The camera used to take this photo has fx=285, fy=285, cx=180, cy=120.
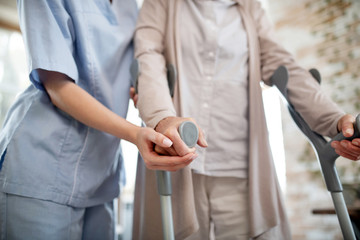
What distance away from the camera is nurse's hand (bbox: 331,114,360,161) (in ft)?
2.30

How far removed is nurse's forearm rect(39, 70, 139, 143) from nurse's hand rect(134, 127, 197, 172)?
64 millimetres

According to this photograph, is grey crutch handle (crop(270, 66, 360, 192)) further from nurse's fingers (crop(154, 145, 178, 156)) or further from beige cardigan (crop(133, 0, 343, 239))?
nurse's fingers (crop(154, 145, 178, 156))

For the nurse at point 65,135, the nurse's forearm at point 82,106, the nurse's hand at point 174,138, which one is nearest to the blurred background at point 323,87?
the nurse at point 65,135

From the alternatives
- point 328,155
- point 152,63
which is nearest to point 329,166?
point 328,155

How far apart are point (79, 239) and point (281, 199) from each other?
1.96ft

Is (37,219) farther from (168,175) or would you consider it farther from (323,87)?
(323,87)

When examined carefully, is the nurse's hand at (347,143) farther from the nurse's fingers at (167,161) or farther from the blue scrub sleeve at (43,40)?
the blue scrub sleeve at (43,40)

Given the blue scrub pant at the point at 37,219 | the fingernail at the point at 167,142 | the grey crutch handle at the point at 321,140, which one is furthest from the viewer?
the grey crutch handle at the point at 321,140

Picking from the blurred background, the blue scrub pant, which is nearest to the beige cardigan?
the blue scrub pant

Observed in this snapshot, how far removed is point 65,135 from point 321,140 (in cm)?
74

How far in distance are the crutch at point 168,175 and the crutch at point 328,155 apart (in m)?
0.35

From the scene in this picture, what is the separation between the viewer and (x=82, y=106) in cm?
72

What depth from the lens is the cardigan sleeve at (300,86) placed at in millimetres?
826

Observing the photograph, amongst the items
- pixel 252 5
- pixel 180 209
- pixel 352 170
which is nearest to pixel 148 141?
pixel 180 209
